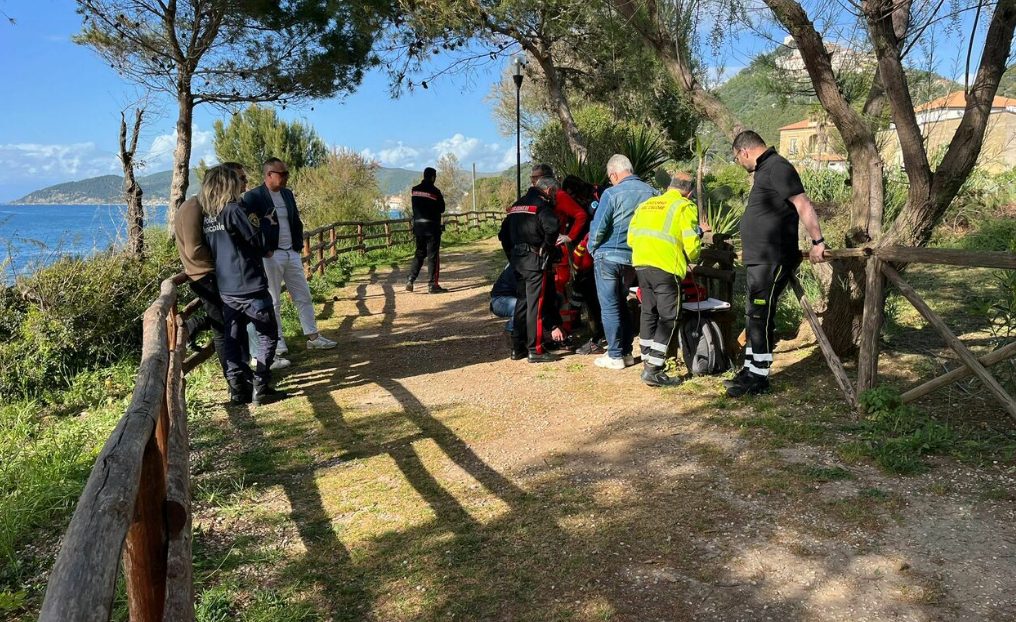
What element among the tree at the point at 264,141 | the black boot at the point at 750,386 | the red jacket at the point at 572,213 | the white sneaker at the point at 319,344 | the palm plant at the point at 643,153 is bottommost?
the white sneaker at the point at 319,344

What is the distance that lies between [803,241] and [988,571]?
166 inches

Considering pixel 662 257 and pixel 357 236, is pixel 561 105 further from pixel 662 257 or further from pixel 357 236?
pixel 662 257

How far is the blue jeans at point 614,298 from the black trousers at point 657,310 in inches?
14.4

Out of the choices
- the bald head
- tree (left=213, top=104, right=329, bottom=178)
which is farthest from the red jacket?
tree (left=213, top=104, right=329, bottom=178)

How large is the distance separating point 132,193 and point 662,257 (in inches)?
289

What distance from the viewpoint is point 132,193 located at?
9.18 meters

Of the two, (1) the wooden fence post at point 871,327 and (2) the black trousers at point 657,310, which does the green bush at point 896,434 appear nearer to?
(1) the wooden fence post at point 871,327

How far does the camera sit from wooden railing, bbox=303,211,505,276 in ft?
40.2

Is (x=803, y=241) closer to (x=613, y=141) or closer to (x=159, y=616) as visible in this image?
(x=159, y=616)

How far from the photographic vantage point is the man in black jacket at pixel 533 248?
20.3 ft

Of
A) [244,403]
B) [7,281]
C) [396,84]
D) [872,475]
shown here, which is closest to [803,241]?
[872,475]

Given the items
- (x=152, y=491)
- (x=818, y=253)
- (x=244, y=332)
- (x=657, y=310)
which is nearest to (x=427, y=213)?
(x=244, y=332)

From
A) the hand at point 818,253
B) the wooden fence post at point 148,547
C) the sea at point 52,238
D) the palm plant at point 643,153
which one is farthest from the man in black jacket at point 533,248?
the palm plant at point 643,153

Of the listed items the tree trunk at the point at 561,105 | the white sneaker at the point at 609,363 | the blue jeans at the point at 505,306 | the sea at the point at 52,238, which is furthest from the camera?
the tree trunk at the point at 561,105
